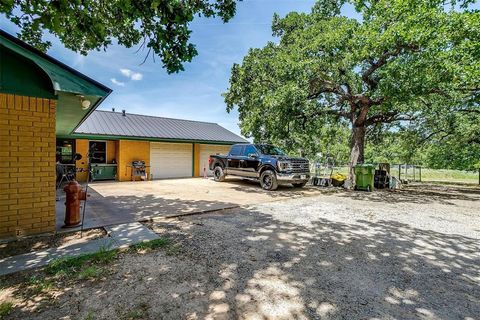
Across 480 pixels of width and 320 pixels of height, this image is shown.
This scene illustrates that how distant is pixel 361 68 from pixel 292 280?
12.2 m

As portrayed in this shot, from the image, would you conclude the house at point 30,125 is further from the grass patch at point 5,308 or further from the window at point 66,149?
the window at point 66,149

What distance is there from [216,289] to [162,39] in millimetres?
3860

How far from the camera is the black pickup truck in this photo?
33.9 feet

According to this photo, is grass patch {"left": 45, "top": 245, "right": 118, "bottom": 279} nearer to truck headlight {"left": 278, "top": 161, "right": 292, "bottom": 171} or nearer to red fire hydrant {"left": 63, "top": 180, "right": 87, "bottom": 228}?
red fire hydrant {"left": 63, "top": 180, "right": 87, "bottom": 228}

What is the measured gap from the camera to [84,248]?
12.4 ft

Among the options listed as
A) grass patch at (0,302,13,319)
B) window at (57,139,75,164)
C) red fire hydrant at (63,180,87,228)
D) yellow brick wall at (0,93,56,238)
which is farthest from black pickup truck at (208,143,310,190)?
grass patch at (0,302,13,319)

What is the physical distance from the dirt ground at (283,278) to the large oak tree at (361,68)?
582 centimetres

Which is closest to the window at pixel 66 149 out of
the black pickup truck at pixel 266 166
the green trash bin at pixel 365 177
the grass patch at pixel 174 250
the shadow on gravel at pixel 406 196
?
the black pickup truck at pixel 266 166

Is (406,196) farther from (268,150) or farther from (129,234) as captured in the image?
(129,234)

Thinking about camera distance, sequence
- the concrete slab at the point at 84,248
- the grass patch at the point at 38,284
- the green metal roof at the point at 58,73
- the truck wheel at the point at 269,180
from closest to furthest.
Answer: the grass patch at the point at 38,284
the concrete slab at the point at 84,248
the green metal roof at the point at 58,73
the truck wheel at the point at 269,180

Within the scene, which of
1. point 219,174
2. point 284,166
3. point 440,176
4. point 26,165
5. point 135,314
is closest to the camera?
point 135,314

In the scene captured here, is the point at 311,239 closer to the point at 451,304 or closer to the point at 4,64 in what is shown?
the point at 451,304

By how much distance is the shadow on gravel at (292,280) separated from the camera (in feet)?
7.81

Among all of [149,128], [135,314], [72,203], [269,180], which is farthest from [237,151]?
[135,314]
